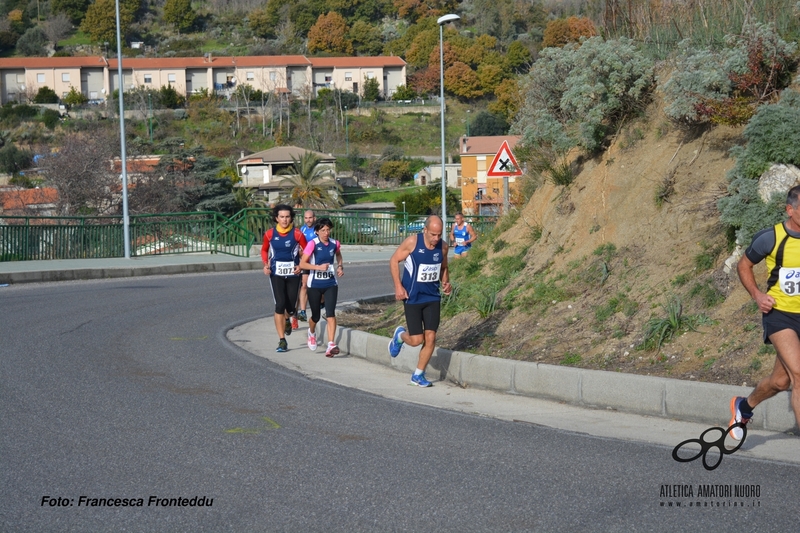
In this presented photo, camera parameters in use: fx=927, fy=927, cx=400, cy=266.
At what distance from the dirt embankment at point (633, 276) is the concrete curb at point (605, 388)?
0.59 meters

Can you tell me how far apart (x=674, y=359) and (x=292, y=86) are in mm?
117926

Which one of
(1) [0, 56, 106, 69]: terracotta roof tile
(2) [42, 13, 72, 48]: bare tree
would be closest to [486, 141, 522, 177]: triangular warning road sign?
(1) [0, 56, 106, 69]: terracotta roof tile

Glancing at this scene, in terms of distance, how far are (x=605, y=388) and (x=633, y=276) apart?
2.63 metres

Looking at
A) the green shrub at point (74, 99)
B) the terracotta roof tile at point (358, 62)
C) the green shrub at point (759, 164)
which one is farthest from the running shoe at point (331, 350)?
the terracotta roof tile at point (358, 62)

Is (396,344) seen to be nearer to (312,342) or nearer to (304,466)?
(312,342)

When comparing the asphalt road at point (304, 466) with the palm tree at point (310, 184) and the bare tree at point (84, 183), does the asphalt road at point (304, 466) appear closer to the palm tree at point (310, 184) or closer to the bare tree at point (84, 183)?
the bare tree at point (84, 183)

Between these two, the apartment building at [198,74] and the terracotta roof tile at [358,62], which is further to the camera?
the terracotta roof tile at [358,62]

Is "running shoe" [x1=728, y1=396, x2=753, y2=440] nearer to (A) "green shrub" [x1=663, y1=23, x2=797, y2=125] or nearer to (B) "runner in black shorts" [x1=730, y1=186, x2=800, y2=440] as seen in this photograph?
(B) "runner in black shorts" [x1=730, y1=186, x2=800, y2=440]

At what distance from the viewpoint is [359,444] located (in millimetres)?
7184

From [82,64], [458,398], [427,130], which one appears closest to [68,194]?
[458,398]

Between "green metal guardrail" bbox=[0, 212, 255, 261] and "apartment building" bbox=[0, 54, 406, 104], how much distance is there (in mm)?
85060

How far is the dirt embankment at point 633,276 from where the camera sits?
9102 mm

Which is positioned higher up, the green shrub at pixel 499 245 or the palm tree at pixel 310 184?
the palm tree at pixel 310 184

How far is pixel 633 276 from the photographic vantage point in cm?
1080
